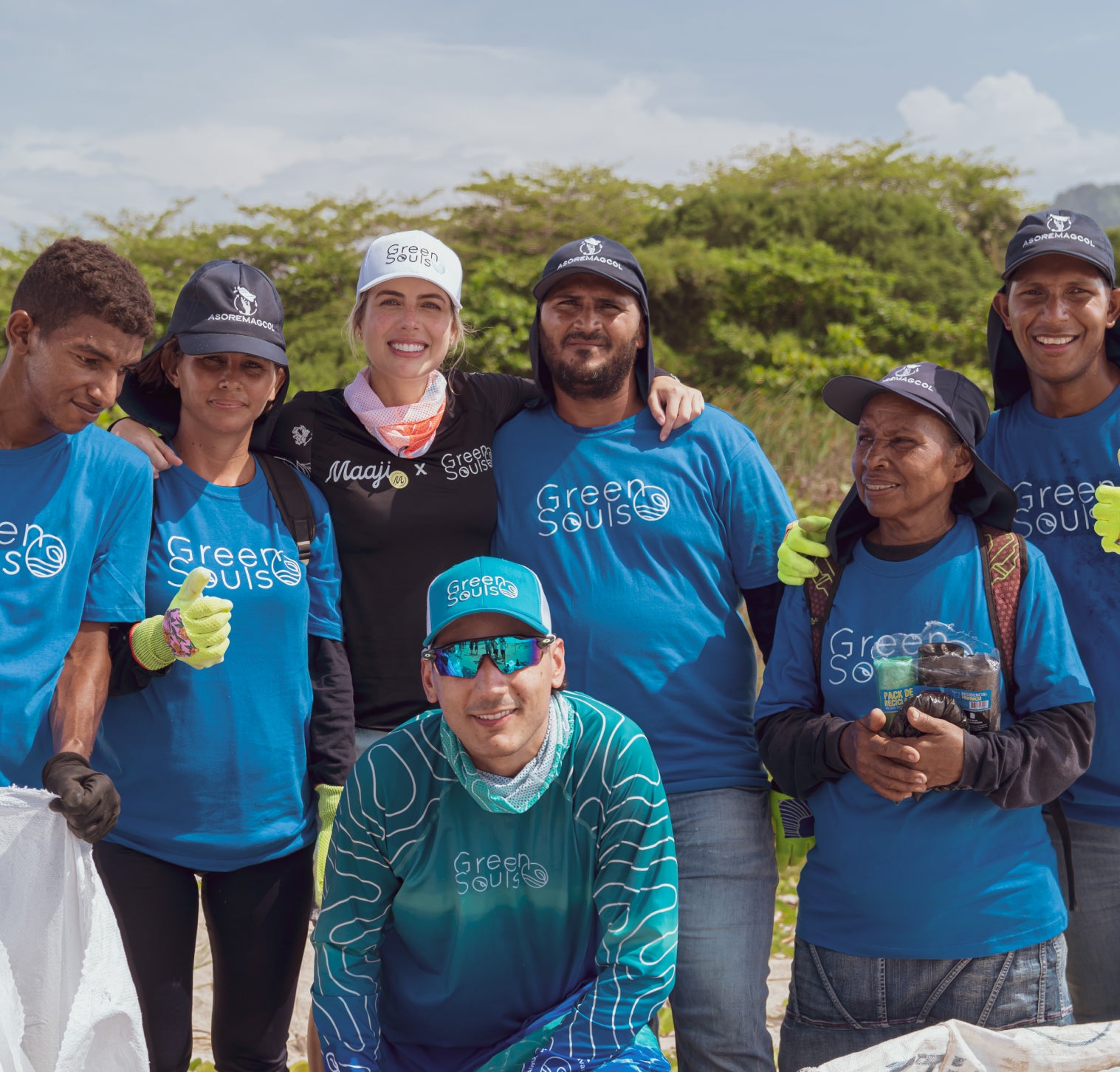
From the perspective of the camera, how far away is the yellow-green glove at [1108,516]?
2.95 meters

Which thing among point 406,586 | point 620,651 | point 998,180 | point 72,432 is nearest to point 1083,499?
point 620,651

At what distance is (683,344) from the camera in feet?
46.4

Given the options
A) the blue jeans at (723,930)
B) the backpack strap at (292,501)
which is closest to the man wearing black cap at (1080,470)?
the blue jeans at (723,930)

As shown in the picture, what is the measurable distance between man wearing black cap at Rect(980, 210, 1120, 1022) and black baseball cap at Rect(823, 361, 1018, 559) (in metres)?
0.24

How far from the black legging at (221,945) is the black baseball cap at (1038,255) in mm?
2471

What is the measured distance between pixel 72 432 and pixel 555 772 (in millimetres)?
1458

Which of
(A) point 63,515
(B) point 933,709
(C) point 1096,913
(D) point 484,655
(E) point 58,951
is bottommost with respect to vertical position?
(C) point 1096,913

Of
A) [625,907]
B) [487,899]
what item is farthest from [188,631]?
[625,907]

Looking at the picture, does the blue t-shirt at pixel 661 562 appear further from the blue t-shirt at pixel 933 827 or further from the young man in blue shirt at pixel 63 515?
the young man in blue shirt at pixel 63 515

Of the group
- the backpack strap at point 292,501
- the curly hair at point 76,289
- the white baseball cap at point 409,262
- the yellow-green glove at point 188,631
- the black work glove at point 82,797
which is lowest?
the black work glove at point 82,797

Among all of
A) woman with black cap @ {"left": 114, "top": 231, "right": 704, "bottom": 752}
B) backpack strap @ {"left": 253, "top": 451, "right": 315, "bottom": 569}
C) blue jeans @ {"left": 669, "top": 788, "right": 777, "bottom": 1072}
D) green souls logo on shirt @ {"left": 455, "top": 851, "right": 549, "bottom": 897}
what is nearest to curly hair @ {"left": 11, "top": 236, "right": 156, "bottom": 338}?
woman with black cap @ {"left": 114, "top": 231, "right": 704, "bottom": 752}

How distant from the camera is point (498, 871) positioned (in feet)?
8.84

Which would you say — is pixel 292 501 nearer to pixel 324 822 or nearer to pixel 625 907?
pixel 324 822

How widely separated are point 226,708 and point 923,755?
69.7 inches
